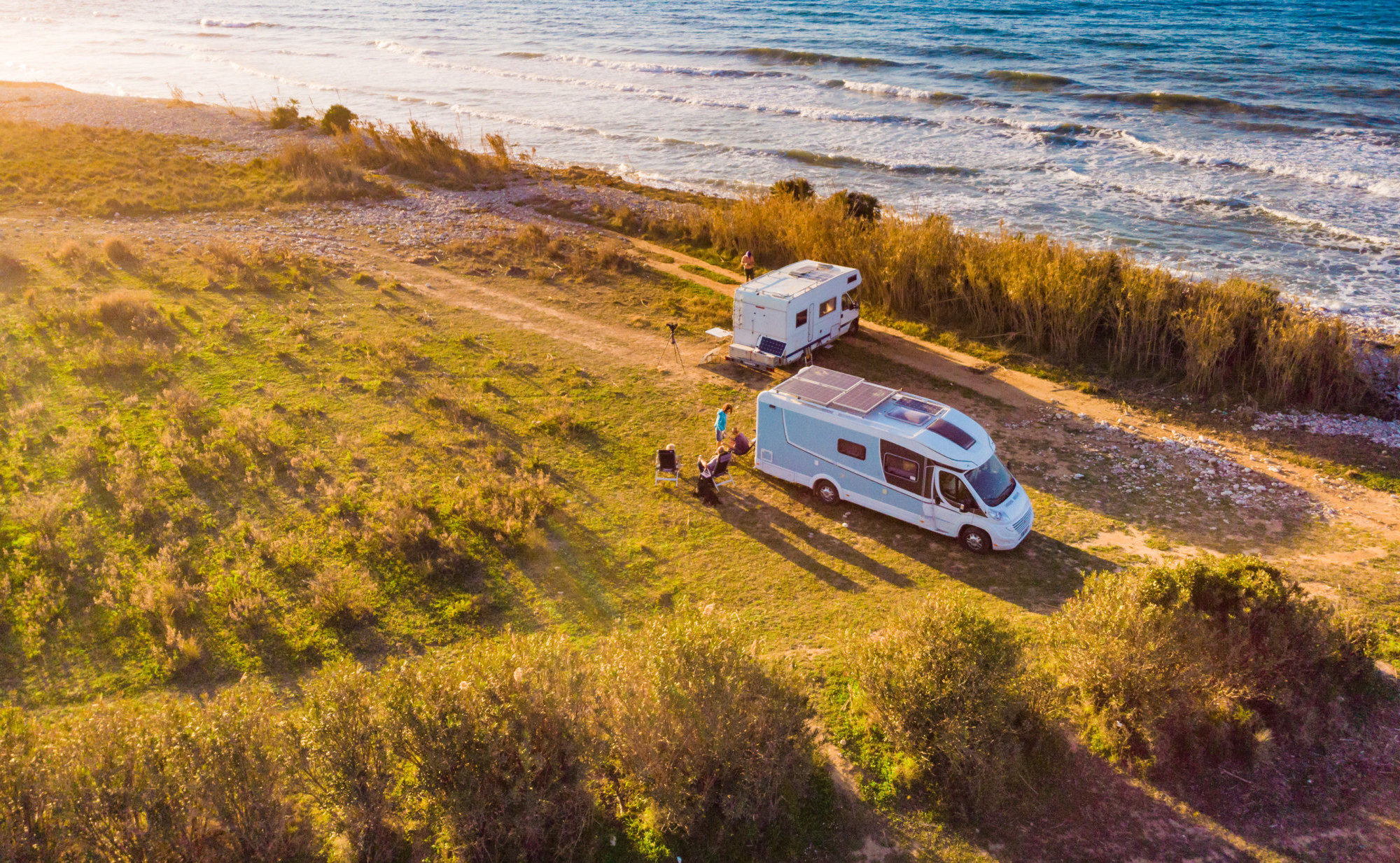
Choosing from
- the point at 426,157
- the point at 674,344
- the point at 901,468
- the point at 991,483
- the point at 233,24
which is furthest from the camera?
the point at 233,24

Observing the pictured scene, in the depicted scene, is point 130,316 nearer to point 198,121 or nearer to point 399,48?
point 198,121

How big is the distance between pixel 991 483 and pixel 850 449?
8.31 feet

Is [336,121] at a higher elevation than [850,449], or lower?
higher

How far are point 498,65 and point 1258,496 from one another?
69.5 meters

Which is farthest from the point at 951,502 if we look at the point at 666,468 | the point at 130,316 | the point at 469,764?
the point at 130,316

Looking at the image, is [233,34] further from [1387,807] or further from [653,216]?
[1387,807]

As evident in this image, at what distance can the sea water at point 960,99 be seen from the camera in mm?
32938

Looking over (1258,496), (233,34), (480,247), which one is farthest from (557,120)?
(233,34)

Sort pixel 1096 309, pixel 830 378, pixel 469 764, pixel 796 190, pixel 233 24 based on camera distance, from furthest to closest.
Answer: pixel 233 24
pixel 796 190
pixel 1096 309
pixel 830 378
pixel 469 764

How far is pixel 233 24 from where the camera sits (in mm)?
96562

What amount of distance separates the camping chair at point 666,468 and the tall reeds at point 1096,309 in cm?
1159

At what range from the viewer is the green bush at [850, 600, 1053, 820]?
8.67 m

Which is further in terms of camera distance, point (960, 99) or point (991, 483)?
point (960, 99)

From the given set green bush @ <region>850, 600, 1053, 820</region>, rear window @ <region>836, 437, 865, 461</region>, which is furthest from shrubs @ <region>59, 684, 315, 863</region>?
rear window @ <region>836, 437, 865, 461</region>
